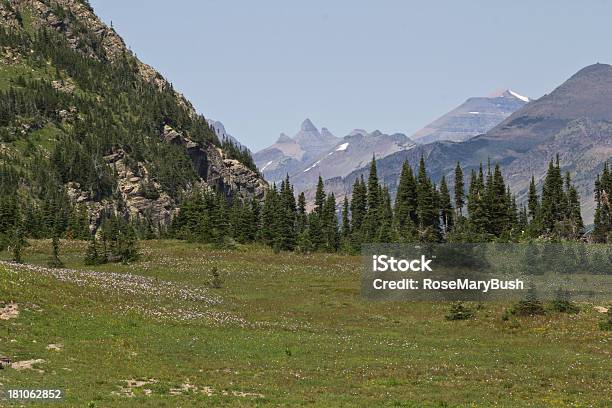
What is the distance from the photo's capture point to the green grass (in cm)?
3538

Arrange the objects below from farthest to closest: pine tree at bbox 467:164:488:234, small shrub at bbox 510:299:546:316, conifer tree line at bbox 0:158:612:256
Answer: pine tree at bbox 467:164:488:234 < conifer tree line at bbox 0:158:612:256 < small shrub at bbox 510:299:546:316

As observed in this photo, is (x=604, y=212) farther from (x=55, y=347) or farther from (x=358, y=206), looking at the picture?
(x=55, y=347)

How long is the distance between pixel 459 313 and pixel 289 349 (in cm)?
2195

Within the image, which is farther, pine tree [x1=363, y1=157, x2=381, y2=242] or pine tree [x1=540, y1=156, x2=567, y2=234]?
pine tree [x1=540, y1=156, x2=567, y2=234]

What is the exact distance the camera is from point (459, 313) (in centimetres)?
6438

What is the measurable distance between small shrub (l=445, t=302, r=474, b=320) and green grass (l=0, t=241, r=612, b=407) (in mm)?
831

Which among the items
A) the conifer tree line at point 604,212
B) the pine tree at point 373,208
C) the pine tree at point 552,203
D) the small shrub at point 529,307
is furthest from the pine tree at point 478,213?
the small shrub at point 529,307

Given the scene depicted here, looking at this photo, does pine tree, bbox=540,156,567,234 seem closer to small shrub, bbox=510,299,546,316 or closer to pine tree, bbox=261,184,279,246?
pine tree, bbox=261,184,279,246

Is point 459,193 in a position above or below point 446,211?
above

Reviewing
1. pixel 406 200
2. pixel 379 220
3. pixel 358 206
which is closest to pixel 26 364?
pixel 406 200

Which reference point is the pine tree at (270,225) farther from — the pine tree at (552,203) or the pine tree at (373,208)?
the pine tree at (552,203)

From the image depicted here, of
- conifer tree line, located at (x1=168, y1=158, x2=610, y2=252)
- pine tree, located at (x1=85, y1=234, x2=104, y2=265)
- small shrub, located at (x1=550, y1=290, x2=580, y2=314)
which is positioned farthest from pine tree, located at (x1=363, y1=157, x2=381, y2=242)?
small shrub, located at (x1=550, y1=290, x2=580, y2=314)

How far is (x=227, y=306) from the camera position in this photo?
6681 cm

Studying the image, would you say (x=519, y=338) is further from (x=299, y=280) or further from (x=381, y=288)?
(x=299, y=280)
